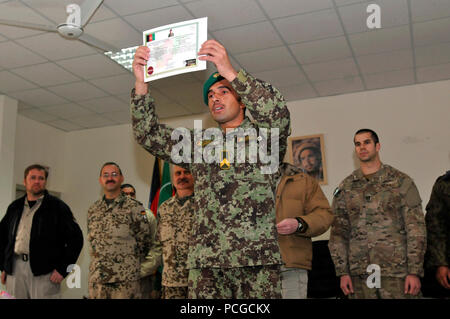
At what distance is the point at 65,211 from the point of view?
3.84 m

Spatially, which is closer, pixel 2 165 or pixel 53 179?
pixel 2 165

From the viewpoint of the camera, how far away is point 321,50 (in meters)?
4.88

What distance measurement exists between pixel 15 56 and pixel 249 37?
2456 millimetres

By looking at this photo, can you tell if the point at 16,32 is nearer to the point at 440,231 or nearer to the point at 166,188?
the point at 166,188

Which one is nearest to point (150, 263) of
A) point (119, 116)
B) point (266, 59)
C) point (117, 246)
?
point (117, 246)

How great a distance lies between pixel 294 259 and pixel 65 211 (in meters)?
2.14

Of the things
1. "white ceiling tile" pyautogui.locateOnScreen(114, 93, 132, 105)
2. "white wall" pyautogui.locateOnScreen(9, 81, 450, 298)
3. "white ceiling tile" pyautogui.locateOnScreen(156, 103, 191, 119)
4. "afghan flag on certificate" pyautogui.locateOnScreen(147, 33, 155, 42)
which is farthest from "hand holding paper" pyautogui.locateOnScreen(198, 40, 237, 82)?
"white ceiling tile" pyautogui.locateOnScreen(156, 103, 191, 119)

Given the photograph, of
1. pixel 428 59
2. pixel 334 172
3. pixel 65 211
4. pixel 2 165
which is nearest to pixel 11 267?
pixel 65 211

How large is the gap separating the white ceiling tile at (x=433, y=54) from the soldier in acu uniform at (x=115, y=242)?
3354 millimetres

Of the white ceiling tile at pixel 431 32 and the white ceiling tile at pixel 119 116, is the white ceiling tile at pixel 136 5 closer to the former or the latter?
the white ceiling tile at pixel 431 32

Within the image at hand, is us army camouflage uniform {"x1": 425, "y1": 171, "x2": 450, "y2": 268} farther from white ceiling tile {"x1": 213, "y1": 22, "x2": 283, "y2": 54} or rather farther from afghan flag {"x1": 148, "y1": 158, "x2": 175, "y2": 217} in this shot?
afghan flag {"x1": 148, "y1": 158, "x2": 175, "y2": 217}
